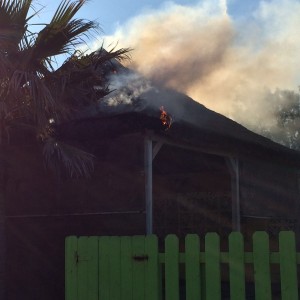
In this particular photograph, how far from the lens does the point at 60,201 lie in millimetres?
9680

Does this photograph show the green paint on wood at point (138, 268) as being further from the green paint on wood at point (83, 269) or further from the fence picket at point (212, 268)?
the fence picket at point (212, 268)

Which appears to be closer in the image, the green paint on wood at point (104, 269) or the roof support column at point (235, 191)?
the green paint on wood at point (104, 269)

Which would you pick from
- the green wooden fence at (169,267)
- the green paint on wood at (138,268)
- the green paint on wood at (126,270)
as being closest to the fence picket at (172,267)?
the green wooden fence at (169,267)

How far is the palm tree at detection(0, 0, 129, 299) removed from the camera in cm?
661

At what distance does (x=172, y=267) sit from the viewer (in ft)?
16.3

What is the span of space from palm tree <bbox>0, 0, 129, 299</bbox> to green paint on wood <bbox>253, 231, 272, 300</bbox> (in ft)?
9.99

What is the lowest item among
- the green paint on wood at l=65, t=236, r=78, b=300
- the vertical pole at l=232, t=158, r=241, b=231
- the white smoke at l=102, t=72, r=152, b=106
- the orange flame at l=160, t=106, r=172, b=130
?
the green paint on wood at l=65, t=236, r=78, b=300

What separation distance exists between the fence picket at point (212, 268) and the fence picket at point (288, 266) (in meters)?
0.57

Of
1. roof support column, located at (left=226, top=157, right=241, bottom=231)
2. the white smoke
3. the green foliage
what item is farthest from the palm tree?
roof support column, located at (left=226, top=157, right=241, bottom=231)

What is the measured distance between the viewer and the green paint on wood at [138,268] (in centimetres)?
512

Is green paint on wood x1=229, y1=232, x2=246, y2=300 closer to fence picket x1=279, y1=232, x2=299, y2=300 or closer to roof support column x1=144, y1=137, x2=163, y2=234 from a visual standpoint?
fence picket x1=279, y1=232, x2=299, y2=300

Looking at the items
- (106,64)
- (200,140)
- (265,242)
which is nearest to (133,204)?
(200,140)

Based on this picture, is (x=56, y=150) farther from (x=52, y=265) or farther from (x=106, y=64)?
(x=52, y=265)

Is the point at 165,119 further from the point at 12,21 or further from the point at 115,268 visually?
the point at 115,268
